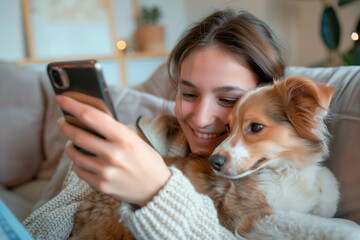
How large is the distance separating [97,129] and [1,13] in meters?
3.72

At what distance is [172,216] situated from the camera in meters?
0.68

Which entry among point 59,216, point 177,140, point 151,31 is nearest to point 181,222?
point 59,216

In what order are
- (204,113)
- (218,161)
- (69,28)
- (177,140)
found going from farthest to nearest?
(69,28)
(177,140)
(204,113)
(218,161)

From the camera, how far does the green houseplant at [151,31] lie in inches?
166

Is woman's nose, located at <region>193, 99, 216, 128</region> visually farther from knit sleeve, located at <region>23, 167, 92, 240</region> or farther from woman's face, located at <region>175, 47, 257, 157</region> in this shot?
Result: knit sleeve, located at <region>23, 167, 92, 240</region>

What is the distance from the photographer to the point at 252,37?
1191mm

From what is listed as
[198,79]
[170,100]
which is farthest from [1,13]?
[198,79]

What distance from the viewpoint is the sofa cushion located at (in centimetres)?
206

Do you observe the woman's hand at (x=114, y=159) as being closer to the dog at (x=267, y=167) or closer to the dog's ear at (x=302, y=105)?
the dog at (x=267, y=167)

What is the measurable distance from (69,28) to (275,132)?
3659mm

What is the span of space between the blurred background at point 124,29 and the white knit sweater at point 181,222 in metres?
2.50

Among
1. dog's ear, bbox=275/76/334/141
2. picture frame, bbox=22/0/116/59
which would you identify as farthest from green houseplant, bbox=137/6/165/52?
dog's ear, bbox=275/76/334/141

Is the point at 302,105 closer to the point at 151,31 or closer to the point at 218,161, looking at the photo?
the point at 218,161

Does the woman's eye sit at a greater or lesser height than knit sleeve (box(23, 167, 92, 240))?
greater
